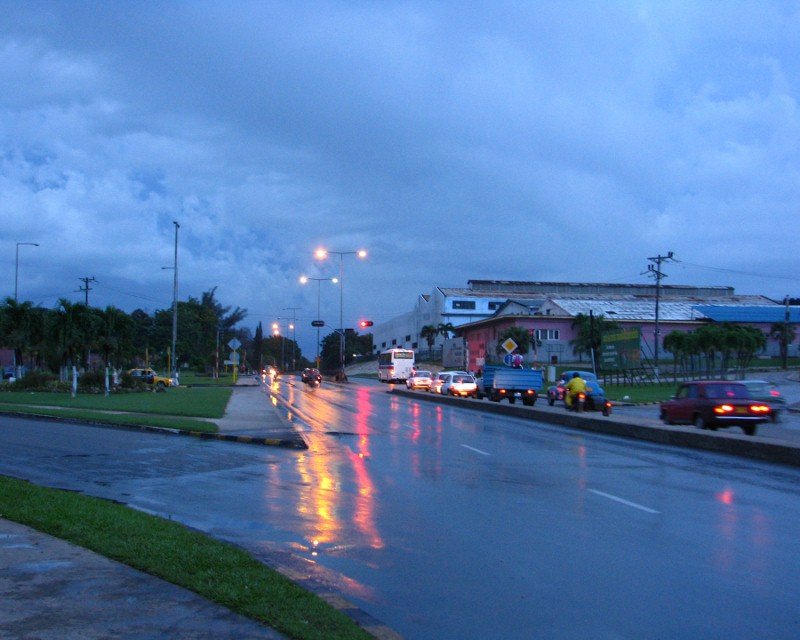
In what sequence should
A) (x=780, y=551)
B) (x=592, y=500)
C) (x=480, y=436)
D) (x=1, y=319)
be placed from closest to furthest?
(x=780, y=551)
(x=592, y=500)
(x=480, y=436)
(x=1, y=319)

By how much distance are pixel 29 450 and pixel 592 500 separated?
39.1 ft

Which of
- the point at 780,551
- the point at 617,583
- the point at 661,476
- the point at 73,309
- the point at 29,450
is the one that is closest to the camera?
the point at 617,583

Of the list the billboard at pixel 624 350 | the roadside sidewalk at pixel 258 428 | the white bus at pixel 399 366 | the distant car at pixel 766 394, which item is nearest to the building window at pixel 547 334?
the white bus at pixel 399 366

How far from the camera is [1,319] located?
56.8 metres

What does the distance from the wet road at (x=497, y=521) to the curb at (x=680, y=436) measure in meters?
0.61

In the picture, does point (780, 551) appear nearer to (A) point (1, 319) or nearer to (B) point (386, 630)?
(B) point (386, 630)

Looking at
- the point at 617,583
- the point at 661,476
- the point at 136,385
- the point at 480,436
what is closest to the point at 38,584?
the point at 617,583

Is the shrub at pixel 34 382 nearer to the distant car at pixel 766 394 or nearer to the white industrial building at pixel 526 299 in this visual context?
the distant car at pixel 766 394

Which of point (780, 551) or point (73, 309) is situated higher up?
point (73, 309)

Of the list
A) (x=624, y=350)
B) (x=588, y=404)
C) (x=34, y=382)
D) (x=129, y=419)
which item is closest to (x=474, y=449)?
(x=129, y=419)

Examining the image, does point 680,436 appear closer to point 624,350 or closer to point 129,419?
point 129,419

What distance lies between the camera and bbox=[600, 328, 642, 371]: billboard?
183ft

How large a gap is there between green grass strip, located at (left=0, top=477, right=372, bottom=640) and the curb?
13418 mm

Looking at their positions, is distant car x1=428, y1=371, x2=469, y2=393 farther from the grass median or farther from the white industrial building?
the white industrial building
